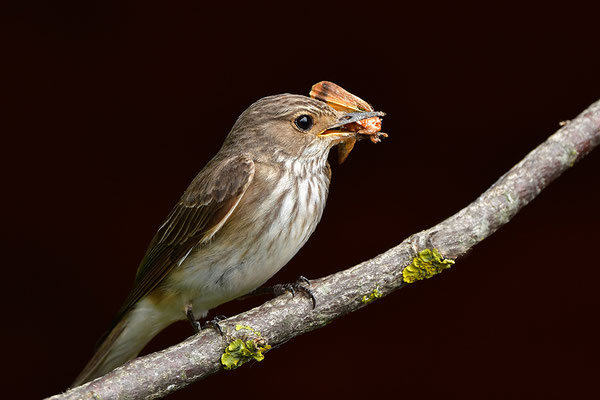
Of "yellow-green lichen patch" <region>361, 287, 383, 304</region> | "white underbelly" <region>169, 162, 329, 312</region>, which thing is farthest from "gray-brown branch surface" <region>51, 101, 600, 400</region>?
"white underbelly" <region>169, 162, 329, 312</region>

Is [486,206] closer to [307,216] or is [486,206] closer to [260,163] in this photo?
[307,216]

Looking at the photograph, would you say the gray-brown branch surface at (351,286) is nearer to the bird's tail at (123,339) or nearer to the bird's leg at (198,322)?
the bird's leg at (198,322)

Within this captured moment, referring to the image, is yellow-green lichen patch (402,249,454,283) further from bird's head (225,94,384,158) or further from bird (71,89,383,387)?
bird's head (225,94,384,158)

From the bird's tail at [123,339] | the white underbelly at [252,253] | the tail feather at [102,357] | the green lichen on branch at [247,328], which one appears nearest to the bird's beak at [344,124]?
the white underbelly at [252,253]

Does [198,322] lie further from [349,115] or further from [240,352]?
[349,115]

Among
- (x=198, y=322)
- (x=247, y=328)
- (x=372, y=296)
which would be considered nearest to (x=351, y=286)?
(x=372, y=296)

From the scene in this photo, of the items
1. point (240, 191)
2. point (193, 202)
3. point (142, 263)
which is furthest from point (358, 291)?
point (142, 263)

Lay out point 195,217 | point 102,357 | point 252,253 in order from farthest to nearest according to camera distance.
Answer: point 102,357
point 195,217
point 252,253
